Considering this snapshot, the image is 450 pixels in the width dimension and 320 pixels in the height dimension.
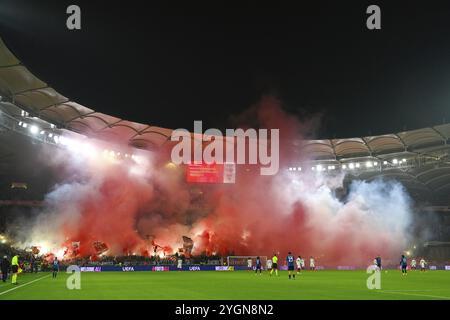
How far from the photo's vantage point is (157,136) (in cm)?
6262

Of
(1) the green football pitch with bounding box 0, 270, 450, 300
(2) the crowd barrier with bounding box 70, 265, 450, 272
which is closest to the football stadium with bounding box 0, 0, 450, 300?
(2) the crowd barrier with bounding box 70, 265, 450, 272

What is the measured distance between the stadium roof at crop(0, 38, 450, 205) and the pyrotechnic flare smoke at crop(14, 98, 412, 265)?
3.02 meters

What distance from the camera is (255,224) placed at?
5303cm

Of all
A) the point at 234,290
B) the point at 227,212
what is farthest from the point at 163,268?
the point at 234,290

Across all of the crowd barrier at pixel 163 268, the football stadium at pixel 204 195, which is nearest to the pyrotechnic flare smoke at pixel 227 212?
the football stadium at pixel 204 195

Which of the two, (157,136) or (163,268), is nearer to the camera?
(163,268)

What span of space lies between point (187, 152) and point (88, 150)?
15000mm

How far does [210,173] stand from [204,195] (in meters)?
13.0

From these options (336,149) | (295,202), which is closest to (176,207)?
(295,202)

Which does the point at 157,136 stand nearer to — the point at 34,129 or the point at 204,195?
the point at 204,195

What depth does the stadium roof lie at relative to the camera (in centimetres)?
4403

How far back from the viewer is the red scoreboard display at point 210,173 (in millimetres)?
53438

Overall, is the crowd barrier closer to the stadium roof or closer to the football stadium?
the football stadium
